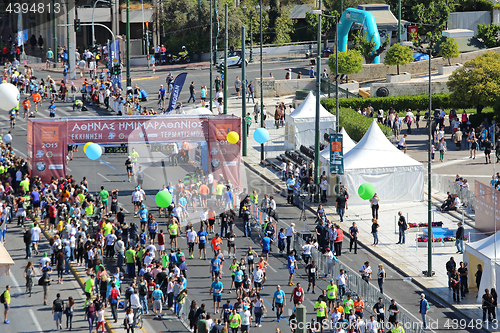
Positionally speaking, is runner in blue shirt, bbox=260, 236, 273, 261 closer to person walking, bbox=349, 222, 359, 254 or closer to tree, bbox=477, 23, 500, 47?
person walking, bbox=349, 222, 359, 254

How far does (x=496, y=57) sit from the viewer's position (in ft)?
161

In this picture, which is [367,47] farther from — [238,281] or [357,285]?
[238,281]

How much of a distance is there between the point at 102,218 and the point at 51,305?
5.53 metres

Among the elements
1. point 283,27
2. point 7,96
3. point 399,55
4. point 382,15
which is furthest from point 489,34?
point 7,96

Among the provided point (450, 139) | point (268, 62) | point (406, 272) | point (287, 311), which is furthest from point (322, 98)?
point (287, 311)

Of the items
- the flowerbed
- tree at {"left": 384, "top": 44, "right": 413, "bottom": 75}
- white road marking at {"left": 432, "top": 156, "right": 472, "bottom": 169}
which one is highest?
tree at {"left": 384, "top": 44, "right": 413, "bottom": 75}

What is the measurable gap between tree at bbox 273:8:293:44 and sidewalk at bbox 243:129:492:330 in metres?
37.6

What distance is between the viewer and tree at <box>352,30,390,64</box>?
200ft

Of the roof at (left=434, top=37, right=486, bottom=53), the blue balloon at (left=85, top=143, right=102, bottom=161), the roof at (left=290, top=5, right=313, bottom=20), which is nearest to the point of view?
the blue balloon at (left=85, top=143, right=102, bottom=161)

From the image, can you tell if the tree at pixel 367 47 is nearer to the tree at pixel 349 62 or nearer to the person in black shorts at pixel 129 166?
the tree at pixel 349 62

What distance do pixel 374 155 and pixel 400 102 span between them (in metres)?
19.8

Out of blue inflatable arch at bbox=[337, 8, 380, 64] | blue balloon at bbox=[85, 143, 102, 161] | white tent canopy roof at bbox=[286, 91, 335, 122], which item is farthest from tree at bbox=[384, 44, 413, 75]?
blue balloon at bbox=[85, 143, 102, 161]

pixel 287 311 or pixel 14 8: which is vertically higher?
pixel 14 8

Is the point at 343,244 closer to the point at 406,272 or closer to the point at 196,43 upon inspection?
the point at 406,272
